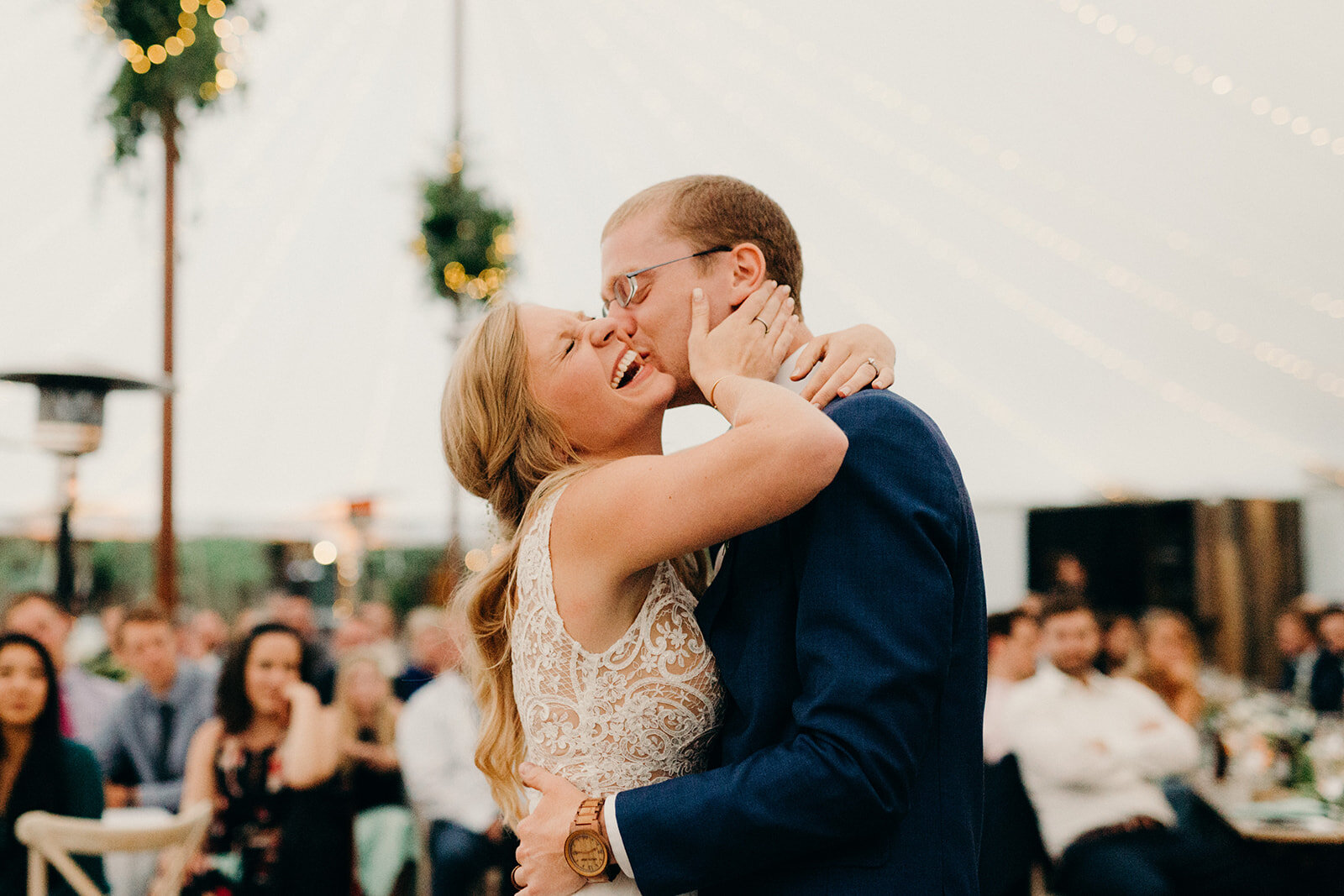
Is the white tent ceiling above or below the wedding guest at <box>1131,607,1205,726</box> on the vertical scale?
above

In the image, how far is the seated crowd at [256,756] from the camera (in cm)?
370

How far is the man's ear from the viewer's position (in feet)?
5.18

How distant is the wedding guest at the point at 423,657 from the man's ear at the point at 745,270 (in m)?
4.77

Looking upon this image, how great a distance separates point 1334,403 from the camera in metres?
10.2

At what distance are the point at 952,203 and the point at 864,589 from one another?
375 inches

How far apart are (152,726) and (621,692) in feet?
14.1

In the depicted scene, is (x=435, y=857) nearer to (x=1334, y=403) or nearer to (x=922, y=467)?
(x=922, y=467)

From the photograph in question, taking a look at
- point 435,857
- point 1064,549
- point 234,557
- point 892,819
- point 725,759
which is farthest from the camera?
point 234,557

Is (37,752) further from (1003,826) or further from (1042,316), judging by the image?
(1042,316)

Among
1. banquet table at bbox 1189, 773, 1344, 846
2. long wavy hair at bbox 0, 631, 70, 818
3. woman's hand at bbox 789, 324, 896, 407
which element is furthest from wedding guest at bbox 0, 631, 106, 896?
banquet table at bbox 1189, 773, 1344, 846

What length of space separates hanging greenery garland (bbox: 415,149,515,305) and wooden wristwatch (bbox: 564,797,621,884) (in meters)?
5.24

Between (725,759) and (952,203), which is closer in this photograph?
(725,759)

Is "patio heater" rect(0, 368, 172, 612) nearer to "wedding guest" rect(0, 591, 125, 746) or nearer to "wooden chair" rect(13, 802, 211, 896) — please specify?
"wedding guest" rect(0, 591, 125, 746)

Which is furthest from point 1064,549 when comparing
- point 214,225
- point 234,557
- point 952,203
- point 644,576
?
point 234,557
